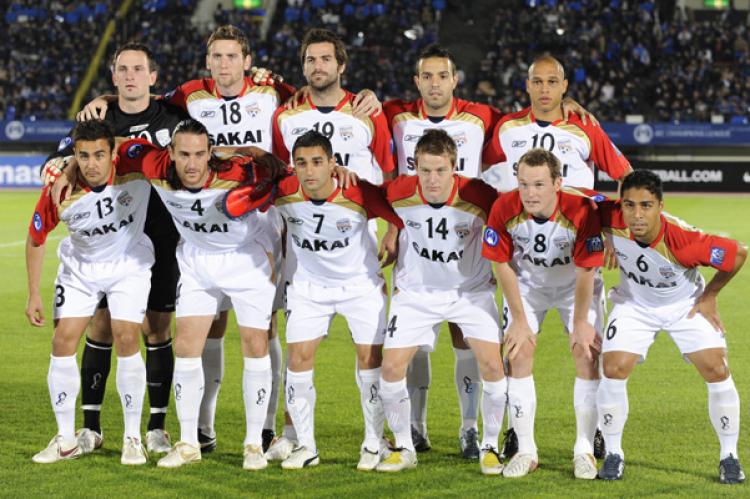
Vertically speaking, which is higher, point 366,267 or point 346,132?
point 346,132

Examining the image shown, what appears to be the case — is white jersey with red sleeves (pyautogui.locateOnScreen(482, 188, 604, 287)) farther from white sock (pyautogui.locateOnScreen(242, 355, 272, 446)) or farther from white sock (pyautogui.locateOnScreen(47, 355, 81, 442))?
white sock (pyautogui.locateOnScreen(47, 355, 81, 442))

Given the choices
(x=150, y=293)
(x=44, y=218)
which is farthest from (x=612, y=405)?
(x=44, y=218)

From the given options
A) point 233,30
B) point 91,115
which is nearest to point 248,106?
point 233,30

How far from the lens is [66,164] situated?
6340 millimetres

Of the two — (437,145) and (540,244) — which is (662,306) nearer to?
(540,244)

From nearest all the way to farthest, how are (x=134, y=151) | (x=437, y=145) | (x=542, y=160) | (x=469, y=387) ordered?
1. (x=542, y=160)
2. (x=437, y=145)
3. (x=134, y=151)
4. (x=469, y=387)

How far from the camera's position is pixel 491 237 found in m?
6.02

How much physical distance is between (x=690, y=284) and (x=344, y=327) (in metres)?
5.70

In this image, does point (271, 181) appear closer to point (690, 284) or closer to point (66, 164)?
point (66, 164)

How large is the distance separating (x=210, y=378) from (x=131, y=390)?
0.62m

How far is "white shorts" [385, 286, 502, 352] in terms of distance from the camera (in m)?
6.16

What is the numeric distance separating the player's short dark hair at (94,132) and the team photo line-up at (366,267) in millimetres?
11

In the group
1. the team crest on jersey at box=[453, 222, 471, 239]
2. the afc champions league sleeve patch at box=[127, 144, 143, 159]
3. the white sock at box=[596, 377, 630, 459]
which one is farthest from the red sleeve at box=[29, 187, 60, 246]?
the white sock at box=[596, 377, 630, 459]

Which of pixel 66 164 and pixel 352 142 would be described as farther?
pixel 352 142
